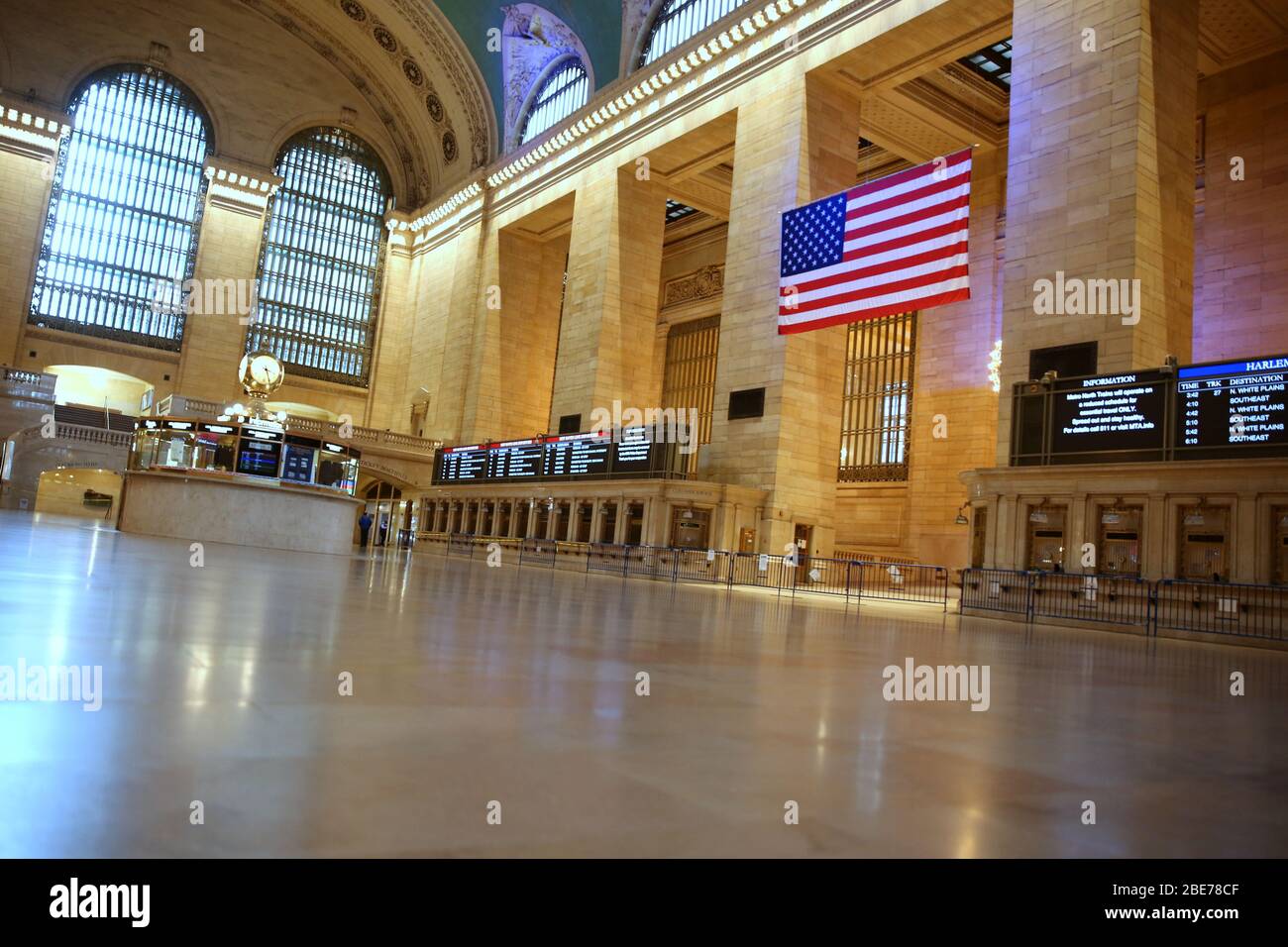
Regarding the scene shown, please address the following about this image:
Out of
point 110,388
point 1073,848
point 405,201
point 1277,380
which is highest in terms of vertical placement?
point 405,201

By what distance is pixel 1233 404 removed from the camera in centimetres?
1092

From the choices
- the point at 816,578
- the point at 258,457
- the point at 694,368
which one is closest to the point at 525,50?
the point at 694,368

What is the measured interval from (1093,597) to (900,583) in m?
8.08

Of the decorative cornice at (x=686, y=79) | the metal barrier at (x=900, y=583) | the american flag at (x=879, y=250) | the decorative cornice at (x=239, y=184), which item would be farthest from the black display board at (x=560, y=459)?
the decorative cornice at (x=239, y=184)

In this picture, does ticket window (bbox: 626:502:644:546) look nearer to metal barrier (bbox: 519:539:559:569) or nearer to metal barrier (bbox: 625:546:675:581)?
metal barrier (bbox: 625:546:675:581)

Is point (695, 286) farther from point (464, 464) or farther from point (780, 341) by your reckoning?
point (780, 341)

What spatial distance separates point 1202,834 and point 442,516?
1180 inches

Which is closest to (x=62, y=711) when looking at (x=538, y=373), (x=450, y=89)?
(x=538, y=373)

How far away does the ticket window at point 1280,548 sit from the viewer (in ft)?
34.6

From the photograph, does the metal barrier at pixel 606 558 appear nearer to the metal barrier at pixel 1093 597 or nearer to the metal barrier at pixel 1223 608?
the metal barrier at pixel 1093 597

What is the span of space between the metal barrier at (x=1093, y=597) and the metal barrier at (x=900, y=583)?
2.73 metres

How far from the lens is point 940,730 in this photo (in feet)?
9.00

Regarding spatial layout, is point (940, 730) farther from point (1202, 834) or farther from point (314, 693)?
point (314, 693)

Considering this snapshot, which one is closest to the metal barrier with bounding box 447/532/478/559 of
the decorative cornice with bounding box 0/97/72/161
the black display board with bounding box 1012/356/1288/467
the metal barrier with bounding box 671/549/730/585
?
the metal barrier with bounding box 671/549/730/585
